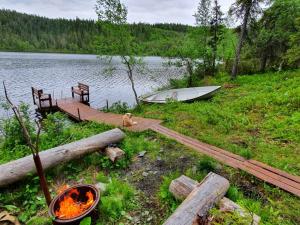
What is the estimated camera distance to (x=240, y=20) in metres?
15.3

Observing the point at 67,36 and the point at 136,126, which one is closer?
the point at 136,126

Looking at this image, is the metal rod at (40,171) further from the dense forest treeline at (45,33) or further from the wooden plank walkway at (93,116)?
the dense forest treeline at (45,33)

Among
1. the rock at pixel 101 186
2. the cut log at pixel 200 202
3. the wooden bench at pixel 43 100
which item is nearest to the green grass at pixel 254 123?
the cut log at pixel 200 202

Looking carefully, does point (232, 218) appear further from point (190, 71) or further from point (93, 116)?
point (190, 71)

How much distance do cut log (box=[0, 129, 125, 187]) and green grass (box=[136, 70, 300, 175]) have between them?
2492 mm

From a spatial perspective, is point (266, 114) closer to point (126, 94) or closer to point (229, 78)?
point (229, 78)

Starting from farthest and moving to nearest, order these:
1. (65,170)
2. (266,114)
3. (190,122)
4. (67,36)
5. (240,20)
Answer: (67,36) → (240,20) → (266,114) → (190,122) → (65,170)

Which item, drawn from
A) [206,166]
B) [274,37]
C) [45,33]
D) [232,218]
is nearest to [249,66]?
[274,37]

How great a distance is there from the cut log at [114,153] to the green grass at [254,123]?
233 cm

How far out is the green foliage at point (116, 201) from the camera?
3492 mm

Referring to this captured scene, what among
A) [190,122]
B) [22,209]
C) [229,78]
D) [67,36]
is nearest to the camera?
[22,209]

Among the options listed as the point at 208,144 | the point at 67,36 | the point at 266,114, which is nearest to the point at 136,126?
the point at 208,144

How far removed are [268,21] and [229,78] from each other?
5258 mm

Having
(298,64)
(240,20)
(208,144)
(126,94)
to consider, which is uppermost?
(240,20)
